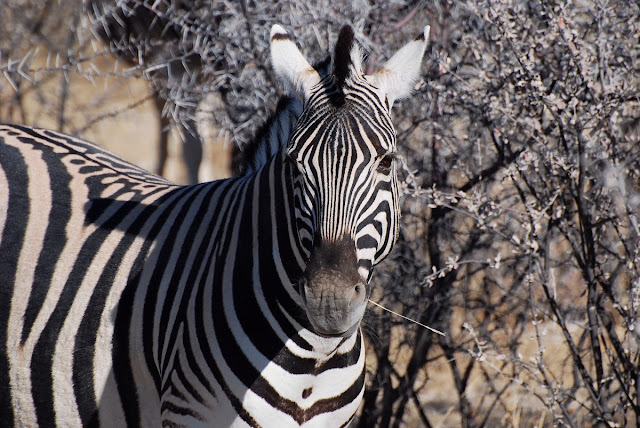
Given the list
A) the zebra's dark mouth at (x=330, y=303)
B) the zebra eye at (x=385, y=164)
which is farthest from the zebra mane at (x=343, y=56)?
the zebra's dark mouth at (x=330, y=303)

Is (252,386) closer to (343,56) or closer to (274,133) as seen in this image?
(274,133)

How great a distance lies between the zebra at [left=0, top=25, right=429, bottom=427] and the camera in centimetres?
215

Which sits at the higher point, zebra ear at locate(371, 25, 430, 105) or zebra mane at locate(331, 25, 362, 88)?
zebra ear at locate(371, 25, 430, 105)

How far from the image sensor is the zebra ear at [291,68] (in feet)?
7.90

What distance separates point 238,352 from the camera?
2371mm

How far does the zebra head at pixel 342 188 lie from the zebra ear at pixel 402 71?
0.08 m

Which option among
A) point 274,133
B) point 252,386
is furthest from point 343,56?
point 252,386

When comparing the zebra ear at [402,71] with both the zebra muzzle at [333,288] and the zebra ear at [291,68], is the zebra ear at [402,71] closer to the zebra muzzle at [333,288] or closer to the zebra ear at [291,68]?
the zebra ear at [291,68]

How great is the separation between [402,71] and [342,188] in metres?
0.62

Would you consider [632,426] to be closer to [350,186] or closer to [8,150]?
[350,186]

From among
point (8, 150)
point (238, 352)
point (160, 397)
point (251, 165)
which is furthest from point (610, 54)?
point (8, 150)

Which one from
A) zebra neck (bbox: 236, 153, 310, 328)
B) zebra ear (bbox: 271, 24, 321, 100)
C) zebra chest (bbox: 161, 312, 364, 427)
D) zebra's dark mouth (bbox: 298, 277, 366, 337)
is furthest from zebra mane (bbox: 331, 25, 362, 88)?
zebra chest (bbox: 161, 312, 364, 427)

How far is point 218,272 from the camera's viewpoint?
8.26 ft

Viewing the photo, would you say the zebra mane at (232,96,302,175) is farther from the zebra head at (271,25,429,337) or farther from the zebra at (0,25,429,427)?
the zebra head at (271,25,429,337)
